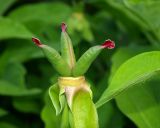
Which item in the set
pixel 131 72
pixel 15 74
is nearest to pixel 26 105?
pixel 15 74

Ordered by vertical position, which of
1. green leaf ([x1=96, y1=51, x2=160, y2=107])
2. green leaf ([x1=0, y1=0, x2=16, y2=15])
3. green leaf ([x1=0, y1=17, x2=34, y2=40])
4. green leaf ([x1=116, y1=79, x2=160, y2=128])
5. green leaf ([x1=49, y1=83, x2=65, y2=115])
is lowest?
green leaf ([x1=116, y1=79, x2=160, y2=128])

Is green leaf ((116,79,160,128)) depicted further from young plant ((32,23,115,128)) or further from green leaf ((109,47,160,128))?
young plant ((32,23,115,128))

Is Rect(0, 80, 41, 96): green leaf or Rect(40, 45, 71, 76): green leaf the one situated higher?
Rect(40, 45, 71, 76): green leaf

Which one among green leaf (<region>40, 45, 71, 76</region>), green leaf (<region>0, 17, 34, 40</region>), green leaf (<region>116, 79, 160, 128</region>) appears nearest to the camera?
green leaf (<region>40, 45, 71, 76</region>)

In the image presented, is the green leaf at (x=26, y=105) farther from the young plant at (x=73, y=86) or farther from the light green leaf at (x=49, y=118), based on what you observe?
the young plant at (x=73, y=86)

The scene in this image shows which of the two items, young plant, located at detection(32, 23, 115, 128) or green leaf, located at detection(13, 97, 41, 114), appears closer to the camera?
young plant, located at detection(32, 23, 115, 128)

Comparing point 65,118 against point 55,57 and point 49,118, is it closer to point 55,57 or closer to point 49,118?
point 55,57

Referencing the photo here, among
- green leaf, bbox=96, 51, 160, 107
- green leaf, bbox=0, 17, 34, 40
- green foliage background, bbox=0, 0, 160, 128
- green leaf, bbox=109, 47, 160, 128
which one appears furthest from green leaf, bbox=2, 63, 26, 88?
green leaf, bbox=96, 51, 160, 107
